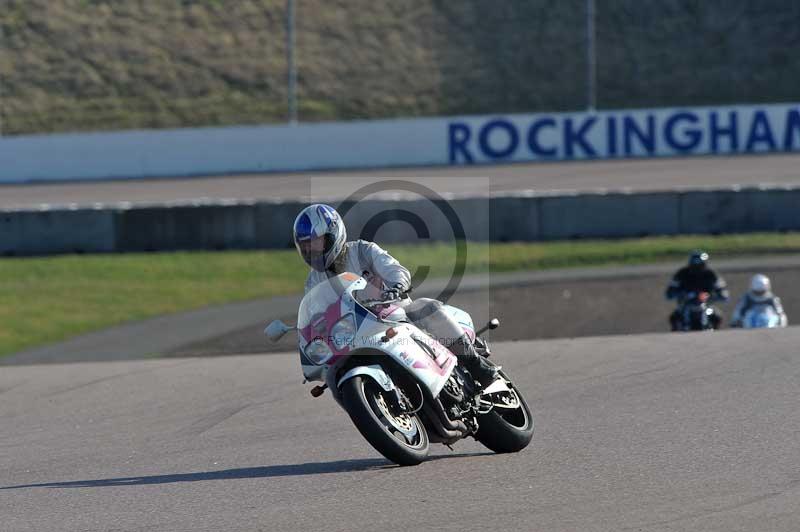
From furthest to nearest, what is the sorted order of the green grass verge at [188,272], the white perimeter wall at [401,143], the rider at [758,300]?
the white perimeter wall at [401,143] < the green grass verge at [188,272] < the rider at [758,300]

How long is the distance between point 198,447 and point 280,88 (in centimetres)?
2992

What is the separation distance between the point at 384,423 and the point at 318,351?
0.49 metres

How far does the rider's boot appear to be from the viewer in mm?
6809

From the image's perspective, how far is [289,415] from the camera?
845 cm

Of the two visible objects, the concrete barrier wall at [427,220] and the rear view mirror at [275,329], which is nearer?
the rear view mirror at [275,329]

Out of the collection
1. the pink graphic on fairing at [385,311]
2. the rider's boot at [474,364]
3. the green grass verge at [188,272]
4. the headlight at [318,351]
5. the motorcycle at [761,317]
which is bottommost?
the green grass verge at [188,272]

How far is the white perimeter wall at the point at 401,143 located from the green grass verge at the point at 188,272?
32.1 feet

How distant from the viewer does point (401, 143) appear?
32.5m

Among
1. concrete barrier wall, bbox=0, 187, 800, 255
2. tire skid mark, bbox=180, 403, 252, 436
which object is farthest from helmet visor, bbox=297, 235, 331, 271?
concrete barrier wall, bbox=0, 187, 800, 255

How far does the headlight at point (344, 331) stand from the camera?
6289 millimetres

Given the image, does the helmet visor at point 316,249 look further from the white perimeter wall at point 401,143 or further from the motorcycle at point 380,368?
the white perimeter wall at point 401,143

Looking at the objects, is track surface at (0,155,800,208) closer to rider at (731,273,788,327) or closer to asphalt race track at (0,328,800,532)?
rider at (731,273,788,327)

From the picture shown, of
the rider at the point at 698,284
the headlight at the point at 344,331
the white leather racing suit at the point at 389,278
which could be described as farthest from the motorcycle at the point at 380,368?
the rider at the point at 698,284

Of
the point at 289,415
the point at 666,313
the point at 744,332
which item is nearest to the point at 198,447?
the point at 289,415
